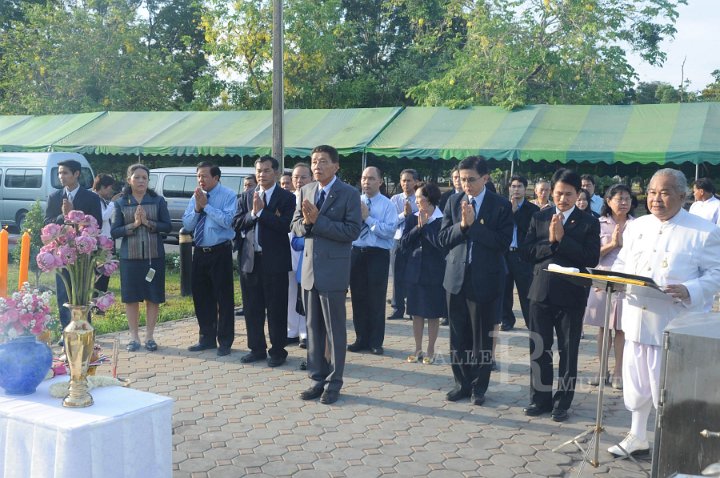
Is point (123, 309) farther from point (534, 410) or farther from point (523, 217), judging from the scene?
point (534, 410)

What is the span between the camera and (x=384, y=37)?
35.0 m

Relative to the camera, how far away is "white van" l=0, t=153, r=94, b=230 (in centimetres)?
1891

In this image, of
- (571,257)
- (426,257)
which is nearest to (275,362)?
(426,257)

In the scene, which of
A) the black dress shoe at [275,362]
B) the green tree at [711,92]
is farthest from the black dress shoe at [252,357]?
the green tree at [711,92]

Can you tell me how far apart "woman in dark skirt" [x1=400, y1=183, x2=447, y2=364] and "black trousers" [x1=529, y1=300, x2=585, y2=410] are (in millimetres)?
1622

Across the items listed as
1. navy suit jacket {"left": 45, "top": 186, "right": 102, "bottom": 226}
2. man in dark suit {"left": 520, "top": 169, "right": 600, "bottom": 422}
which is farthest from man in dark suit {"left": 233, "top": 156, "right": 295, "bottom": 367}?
man in dark suit {"left": 520, "top": 169, "right": 600, "bottom": 422}

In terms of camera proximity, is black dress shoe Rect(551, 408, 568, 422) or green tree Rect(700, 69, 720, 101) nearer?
black dress shoe Rect(551, 408, 568, 422)

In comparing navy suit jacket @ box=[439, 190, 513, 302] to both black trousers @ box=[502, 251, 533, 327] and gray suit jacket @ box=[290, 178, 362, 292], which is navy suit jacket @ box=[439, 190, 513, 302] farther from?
black trousers @ box=[502, 251, 533, 327]

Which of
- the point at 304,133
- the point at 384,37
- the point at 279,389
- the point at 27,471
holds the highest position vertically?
the point at 384,37

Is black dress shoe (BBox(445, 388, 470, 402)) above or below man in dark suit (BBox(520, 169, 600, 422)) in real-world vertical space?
below

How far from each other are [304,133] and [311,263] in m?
13.0

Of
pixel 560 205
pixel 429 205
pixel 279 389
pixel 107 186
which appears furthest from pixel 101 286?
pixel 560 205

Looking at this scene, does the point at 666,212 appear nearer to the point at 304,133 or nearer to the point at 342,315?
the point at 342,315

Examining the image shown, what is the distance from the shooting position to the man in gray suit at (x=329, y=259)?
6051 millimetres
